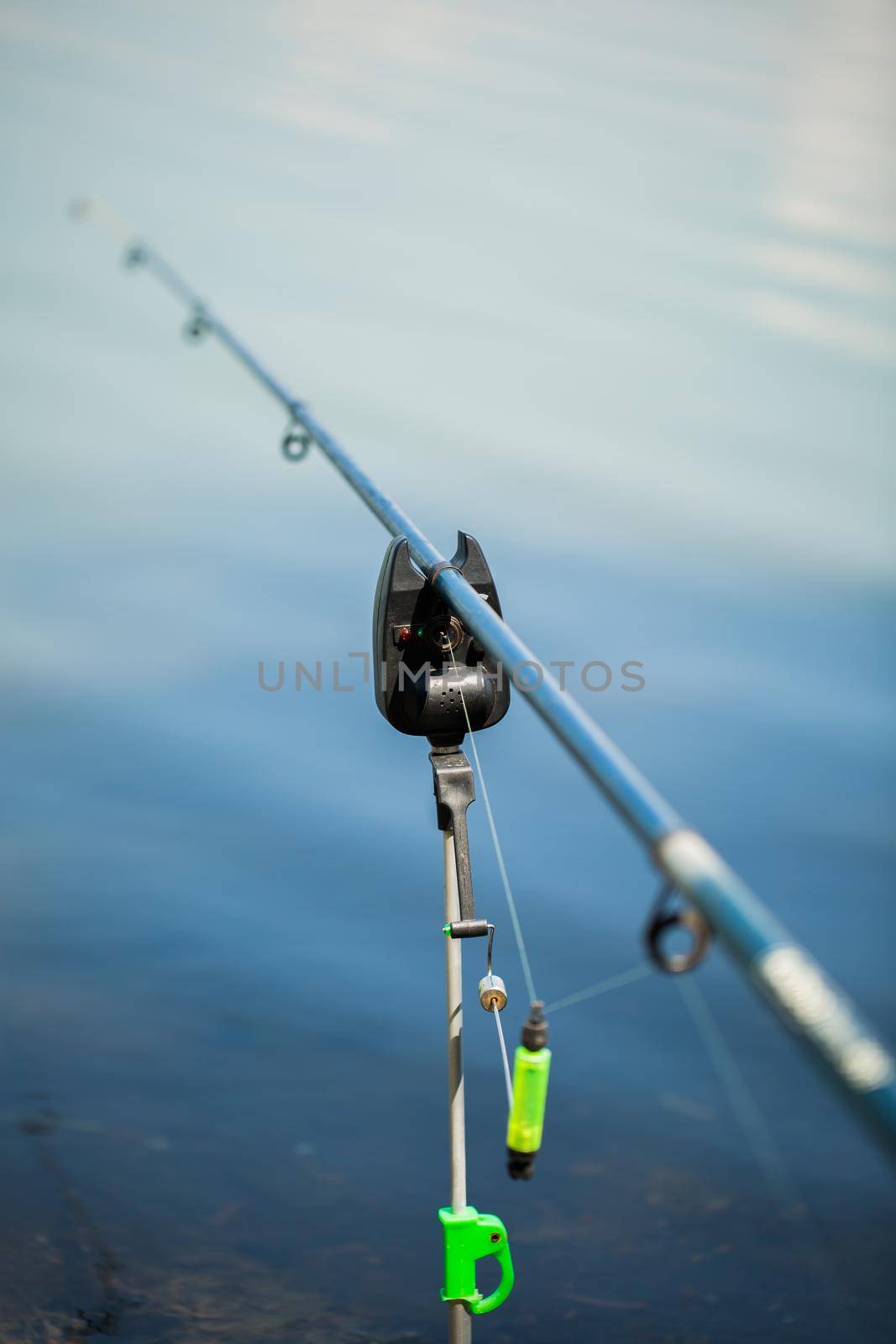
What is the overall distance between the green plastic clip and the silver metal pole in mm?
11

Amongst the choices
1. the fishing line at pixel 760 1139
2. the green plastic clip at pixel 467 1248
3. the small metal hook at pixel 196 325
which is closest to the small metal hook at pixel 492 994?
the green plastic clip at pixel 467 1248

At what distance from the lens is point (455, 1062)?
1531mm

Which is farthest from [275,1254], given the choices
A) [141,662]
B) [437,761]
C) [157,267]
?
[141,662]

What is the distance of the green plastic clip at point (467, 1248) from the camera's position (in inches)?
61.2

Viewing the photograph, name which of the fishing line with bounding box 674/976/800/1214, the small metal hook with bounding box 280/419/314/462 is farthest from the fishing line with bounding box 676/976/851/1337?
the small metal hook with bounding box 280/419/314/462

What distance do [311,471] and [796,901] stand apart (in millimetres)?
3496

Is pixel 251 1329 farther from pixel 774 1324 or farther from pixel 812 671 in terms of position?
pixel 812 671

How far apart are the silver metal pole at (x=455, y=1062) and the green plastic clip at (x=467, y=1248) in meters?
0.01

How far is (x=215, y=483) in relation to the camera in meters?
6.02

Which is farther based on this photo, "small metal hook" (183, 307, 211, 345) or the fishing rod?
"small metal hook" (183, 307, 211, 345)

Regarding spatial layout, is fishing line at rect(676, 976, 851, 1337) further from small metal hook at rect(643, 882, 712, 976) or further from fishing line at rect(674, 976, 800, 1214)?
small metal hook at rect(643, 882, 712, 976)

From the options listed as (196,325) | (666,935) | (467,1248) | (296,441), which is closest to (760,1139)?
(467,1248)

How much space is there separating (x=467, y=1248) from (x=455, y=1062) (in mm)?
224

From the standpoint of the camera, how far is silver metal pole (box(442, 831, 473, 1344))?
4.93 ft
